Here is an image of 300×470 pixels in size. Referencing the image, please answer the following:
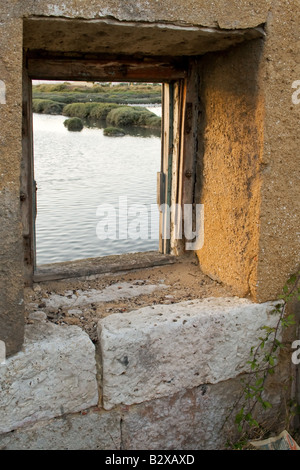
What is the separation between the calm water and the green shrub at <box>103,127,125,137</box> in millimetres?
114

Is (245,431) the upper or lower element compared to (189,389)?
lower

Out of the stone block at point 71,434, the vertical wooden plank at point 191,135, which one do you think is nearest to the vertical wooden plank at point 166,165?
Answer: the vertical wooden plank at point 191,135

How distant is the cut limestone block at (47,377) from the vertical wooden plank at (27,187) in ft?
1.63

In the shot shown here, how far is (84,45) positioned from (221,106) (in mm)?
768

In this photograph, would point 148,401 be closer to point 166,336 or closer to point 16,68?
point 166,336

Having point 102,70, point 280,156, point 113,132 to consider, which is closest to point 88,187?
point 113,132

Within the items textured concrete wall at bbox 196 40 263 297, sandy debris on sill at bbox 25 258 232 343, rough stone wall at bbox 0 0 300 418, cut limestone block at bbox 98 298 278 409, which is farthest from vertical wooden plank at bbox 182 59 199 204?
cut limestone block at bbox 98 298 278 409

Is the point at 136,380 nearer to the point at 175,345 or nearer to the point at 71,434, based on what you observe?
the point at 175,345

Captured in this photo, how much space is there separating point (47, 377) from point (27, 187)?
3.18ft

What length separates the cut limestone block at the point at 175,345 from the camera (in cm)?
218

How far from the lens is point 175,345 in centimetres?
229

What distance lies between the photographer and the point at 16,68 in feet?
5.87

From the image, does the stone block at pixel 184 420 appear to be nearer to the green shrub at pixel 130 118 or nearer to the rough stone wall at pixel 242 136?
the rough stone wall at pixel 242 136
